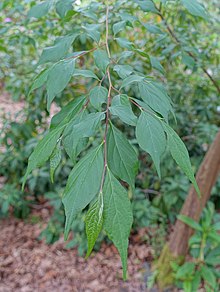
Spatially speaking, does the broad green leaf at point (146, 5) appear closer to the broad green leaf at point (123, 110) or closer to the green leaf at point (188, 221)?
the broad green leaf at point (123, 110)

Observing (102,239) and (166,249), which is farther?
(102,239)

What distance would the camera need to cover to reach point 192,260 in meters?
2.16

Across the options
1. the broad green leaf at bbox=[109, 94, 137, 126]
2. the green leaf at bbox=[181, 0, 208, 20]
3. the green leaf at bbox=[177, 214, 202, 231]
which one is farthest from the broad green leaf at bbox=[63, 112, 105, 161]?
the green leaf at bbox=[177, 214, 202, 231]

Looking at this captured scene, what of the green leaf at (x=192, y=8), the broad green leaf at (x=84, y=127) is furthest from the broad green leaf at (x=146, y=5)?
the broad green leaf at (x=84, y=127)

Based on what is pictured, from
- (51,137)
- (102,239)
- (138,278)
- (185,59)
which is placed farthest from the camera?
(102,239)

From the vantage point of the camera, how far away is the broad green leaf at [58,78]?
0.69 meters

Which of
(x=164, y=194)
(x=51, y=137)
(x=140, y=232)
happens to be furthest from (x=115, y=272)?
(x=51, y=137)

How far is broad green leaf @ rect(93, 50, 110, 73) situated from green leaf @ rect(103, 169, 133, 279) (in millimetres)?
266

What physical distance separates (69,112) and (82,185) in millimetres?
199

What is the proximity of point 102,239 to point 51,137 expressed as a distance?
182cm

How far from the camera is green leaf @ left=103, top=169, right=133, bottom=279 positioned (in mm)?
519

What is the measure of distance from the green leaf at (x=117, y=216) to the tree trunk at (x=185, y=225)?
1412mm

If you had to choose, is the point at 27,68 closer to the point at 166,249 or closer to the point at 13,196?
the point at 13,196

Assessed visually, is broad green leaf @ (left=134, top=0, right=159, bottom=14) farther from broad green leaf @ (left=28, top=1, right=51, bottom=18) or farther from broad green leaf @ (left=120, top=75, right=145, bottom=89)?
broad green leaf @ (left=120, top=75, right=145, bottom=89)
